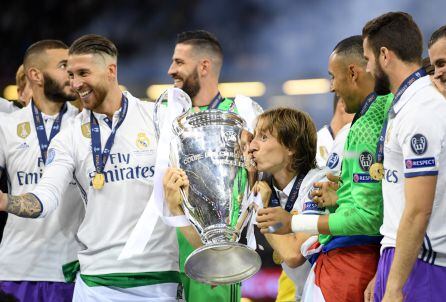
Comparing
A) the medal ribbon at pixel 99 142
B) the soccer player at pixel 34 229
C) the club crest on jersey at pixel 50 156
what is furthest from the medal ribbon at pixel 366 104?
the soccer player at pixel 34 229

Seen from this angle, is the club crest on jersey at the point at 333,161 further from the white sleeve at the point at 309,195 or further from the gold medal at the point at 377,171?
the gold medal at the point at 377,171

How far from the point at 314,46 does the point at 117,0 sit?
8.82 feet

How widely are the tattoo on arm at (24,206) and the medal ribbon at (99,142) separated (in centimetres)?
30

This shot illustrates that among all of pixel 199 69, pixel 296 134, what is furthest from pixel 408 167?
pixel 199 69

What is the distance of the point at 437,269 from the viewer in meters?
3.16

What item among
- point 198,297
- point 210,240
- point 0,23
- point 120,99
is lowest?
point 198,297

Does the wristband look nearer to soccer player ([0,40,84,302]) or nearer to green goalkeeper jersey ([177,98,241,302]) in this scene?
green goalkeeper jersey ([177,98,241,302])

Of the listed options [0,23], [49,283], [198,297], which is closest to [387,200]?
[198,297]

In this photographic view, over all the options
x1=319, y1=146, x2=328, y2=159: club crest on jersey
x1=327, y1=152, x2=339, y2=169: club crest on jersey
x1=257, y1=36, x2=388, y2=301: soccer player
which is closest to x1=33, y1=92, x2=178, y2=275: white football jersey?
x1=257, y1=36, x2=388, y2=301: soccer player

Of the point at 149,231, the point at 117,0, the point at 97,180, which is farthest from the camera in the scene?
the point at 117,0

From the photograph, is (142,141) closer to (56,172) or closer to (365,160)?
(56,172)

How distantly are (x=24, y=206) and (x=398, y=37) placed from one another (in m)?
1.67

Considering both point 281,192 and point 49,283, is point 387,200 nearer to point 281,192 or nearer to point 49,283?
point 281,192

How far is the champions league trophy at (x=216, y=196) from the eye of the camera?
10.7ft
